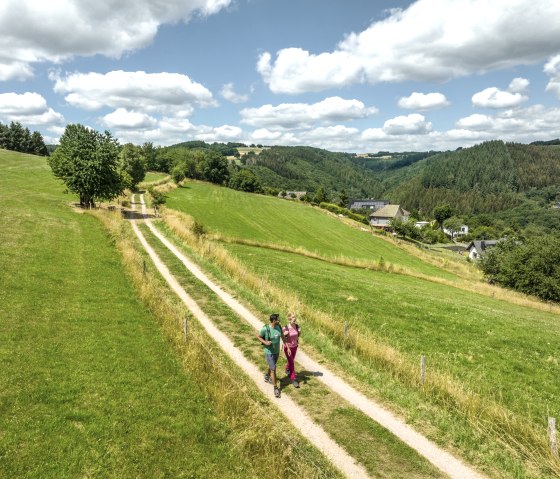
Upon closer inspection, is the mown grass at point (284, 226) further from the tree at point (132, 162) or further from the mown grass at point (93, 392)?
the mown grass at point (93, 392)

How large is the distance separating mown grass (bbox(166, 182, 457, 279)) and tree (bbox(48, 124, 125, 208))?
1529 cm

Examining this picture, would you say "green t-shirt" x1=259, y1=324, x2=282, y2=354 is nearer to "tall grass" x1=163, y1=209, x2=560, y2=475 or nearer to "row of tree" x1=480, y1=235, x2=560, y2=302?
"tall grass" x1=163, y1=209, x2=560, y2=475

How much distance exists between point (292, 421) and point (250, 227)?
58.7 m

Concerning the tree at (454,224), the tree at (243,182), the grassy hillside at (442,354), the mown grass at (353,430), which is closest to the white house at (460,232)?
the tree at (454,224)

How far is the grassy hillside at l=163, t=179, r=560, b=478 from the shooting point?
34.5 feet

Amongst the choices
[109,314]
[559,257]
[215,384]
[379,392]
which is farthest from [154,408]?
[559,257]

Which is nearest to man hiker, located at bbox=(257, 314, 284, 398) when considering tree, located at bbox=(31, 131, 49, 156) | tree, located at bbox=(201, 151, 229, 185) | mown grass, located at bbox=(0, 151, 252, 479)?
mown grass, located at bbox=(0, 151, 252, 479)

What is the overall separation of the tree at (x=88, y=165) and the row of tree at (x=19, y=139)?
95.0m

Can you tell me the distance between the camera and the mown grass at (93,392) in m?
9.15

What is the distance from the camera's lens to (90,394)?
11.7 m

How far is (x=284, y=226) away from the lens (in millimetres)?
76500

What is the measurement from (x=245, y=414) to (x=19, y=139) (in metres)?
152

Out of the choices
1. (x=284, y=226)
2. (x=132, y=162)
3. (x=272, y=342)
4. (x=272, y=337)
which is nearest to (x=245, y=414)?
(x=272, y=342)

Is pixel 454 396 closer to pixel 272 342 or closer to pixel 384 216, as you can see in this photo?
pixel 272 342
